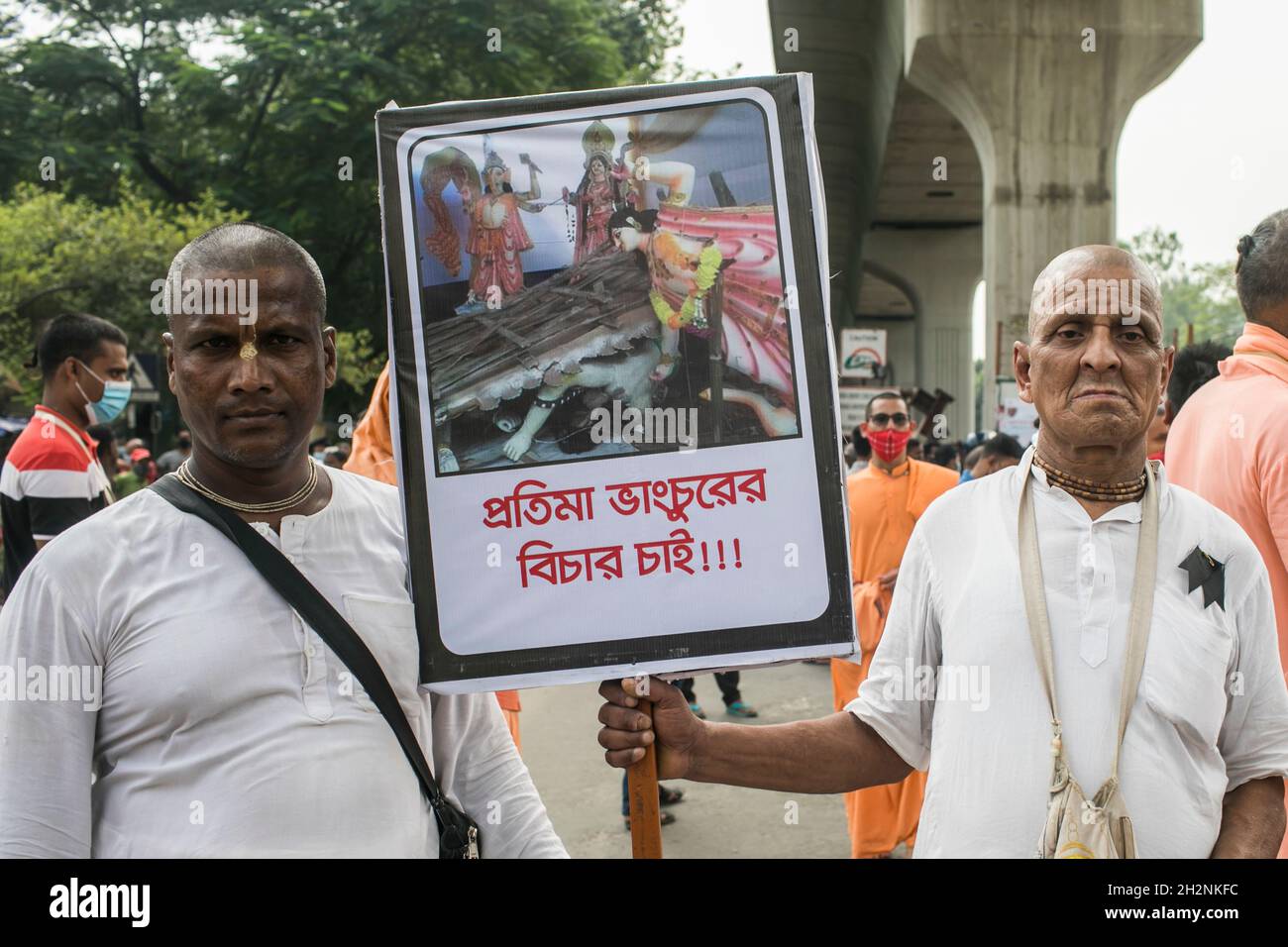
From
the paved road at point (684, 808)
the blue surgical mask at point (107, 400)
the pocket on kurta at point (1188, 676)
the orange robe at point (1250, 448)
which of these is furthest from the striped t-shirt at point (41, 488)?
the pocket on kurta at point (1188, 676)

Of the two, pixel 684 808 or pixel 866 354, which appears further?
pixel 866 354

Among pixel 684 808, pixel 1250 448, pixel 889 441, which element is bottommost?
pixel 684 808

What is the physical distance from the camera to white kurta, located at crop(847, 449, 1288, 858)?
1990 mm

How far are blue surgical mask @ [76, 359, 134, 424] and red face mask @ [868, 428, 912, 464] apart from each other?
3.59 metres

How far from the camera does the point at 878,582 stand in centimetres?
607

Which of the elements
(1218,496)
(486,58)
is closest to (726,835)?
(1218,496)

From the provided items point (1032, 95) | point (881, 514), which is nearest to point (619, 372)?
point (881, 514)

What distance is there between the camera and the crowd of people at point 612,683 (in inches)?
70.7

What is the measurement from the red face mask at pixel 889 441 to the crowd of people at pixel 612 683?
4.10m

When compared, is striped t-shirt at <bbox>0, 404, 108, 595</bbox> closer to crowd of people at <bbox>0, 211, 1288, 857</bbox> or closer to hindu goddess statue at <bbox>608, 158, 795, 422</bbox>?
crowd of people at <bbox>0, 211, 1288, 857</bbox>

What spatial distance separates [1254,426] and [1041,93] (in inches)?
504

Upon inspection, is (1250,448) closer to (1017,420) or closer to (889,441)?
(889,441)

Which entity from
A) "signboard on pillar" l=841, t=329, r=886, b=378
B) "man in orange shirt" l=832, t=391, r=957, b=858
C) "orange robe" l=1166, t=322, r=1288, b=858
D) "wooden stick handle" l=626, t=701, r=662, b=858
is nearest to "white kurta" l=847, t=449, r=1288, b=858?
"wooden stick handle" l=626, t=701, r=662, b=858

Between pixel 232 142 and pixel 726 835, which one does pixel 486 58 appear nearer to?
pixel 232 142
